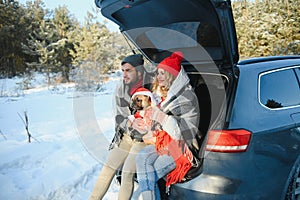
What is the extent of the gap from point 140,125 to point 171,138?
0.38 meters

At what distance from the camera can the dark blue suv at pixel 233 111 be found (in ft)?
5.31

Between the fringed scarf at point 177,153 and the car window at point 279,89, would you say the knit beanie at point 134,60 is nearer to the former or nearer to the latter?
the fringed scarf at point 177,153

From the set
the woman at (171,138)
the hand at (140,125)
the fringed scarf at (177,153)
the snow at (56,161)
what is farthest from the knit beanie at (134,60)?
the fringed scarf at (177,153)

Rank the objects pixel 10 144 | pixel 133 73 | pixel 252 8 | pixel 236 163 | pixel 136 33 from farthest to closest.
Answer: pixel 252 8
pixel 10 144
pixel 136 33
pixel 133 73
pixel 236 163

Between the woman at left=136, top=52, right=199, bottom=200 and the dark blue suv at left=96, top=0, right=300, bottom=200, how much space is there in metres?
0.12

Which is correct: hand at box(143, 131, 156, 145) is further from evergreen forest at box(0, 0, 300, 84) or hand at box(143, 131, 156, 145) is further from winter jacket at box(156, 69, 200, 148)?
evergreen forest at box(0, 0, 300, 84)

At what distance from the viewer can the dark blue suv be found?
1619 mm

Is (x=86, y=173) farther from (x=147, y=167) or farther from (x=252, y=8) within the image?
(x=252, y=8)

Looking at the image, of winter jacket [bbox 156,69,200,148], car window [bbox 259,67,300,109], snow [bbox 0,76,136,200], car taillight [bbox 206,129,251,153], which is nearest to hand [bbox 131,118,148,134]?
winter jacket [bbox 156,69,200,148]

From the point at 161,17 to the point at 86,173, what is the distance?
216 cm

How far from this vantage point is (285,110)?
1899 millimetres

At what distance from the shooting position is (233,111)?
1658mm

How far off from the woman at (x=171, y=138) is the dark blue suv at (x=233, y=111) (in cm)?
12

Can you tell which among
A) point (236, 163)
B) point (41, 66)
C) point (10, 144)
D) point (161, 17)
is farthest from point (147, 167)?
point (41, 66)
